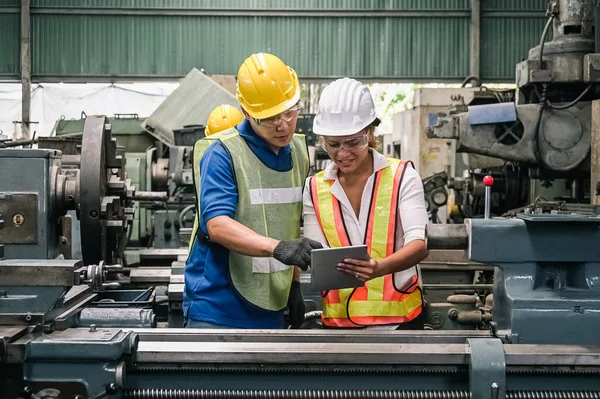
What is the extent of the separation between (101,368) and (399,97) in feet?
35.5

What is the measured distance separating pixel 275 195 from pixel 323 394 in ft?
1.91

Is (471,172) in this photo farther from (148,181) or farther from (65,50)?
(65,50)

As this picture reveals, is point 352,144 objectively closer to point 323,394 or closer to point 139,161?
point 323,394

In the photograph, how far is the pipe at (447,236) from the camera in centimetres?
187

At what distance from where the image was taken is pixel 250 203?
7.04ft

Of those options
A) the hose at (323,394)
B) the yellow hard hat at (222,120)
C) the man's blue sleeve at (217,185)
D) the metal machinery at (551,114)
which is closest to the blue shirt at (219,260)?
the man's blue sleeve at (217,185)

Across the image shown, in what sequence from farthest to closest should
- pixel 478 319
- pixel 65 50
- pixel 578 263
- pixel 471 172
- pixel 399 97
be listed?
pixel 399 97
pixel 65 50
pixel 471 172
pixel 478 319
pixel 578 263

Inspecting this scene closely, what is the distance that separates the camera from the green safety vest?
7.02 feet

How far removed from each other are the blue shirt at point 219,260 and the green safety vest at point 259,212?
0.02 m

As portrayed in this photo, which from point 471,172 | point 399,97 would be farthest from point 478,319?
point 399,97

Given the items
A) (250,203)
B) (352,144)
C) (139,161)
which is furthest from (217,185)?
(139,161)

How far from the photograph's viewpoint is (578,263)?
186cm

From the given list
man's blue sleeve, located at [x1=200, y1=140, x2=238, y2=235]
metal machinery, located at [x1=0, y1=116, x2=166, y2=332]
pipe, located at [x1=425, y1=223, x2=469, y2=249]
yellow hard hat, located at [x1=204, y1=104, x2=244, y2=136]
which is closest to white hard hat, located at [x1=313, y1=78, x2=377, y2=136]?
man's blue sleeve, located at [x1=200, y1=140, x2=238, y2=235]

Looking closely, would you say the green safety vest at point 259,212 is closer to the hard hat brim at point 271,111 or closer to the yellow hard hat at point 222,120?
the hard hat brim at point 271,111
